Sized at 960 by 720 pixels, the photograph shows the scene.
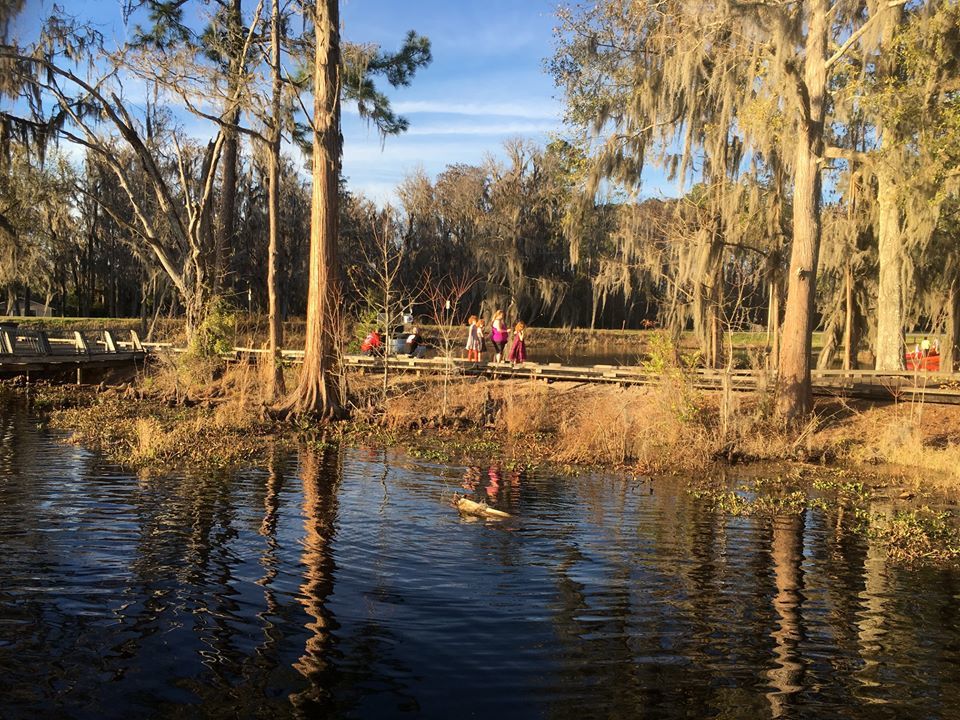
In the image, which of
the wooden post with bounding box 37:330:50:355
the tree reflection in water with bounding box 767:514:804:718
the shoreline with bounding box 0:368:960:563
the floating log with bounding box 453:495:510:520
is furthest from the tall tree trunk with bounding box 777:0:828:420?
the wooden post with bounding box 37:330:50:355

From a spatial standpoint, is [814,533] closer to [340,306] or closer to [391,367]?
[340,306]

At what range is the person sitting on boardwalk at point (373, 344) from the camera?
2066 cm

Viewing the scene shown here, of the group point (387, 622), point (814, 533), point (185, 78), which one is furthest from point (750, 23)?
point (387, 622)

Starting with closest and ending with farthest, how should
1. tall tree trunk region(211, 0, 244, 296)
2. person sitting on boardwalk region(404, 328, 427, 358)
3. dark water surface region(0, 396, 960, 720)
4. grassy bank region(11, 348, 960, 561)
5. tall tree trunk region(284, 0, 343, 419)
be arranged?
dark water surface region(0, 396, 960, 720), grassy bank region(11, 348, 960, 561), tall tree trunk region(284, 0, 343, 419), tall tree trunk region(211, 0, 244, 296), person sitting on boardwalk region(404, 328, 427, 358)

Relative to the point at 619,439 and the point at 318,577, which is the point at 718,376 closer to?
the point at 619,439

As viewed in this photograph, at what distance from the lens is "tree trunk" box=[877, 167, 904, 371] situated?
1941 cm

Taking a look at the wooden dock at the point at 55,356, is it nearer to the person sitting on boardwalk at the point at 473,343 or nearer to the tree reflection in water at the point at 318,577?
the person sitting on boardwalk at the point at 473,343

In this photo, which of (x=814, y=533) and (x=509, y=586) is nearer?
(x=509, y=586)

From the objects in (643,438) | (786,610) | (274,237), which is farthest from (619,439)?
(274,237)

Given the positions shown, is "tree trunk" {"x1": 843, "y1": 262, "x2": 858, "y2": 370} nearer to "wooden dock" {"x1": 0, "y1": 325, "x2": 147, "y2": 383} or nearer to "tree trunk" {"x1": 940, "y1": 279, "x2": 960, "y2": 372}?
"tree trunk" {"x1": 940, "y1": 279, "x2": 960, "y2": 372}

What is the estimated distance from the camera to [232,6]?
2198 cm

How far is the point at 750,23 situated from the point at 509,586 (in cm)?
1145

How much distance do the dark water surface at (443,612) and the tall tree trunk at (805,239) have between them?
5.38 m

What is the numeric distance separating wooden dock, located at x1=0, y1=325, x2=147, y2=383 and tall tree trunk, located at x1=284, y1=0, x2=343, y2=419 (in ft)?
26.9
